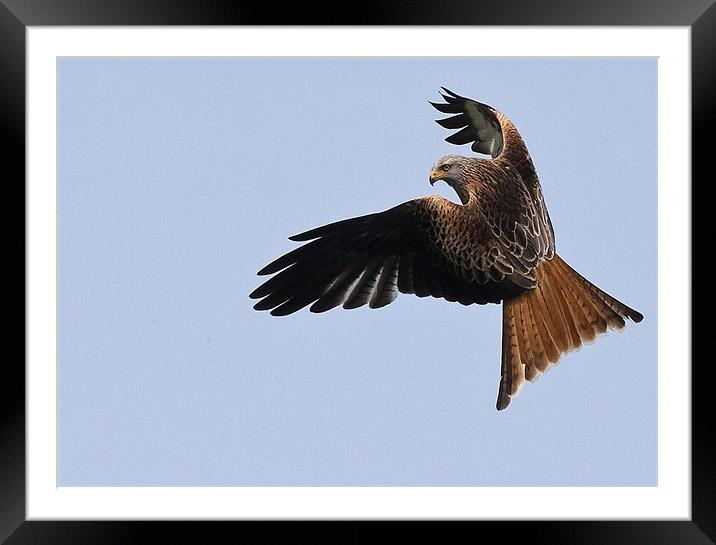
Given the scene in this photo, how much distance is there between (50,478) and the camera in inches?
70.4

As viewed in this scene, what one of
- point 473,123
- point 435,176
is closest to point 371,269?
point 435,176

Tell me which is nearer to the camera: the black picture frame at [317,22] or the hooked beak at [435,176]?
the black picture frame at [317,22]

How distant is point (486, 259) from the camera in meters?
1.94

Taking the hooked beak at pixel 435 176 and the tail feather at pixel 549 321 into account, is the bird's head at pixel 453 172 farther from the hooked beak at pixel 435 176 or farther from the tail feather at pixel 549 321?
the tail feather at pixel 549 321

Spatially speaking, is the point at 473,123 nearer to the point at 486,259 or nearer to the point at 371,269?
the point at 486,259

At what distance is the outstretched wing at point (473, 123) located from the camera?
195 cm

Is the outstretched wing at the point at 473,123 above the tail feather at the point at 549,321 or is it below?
above

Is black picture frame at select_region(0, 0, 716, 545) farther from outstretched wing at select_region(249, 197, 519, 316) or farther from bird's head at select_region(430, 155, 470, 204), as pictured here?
outstretched wing at select_region(249, 197, 519, 316)

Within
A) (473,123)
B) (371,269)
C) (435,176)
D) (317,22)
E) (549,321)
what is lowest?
(549,321)

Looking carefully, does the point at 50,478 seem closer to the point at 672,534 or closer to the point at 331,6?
the point at 331,6

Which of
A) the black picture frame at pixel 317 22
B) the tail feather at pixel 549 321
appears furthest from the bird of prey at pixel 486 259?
the black picture frame at pixel 317 22

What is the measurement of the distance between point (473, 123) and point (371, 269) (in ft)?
1.71

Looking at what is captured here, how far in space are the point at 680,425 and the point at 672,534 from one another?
0.27 m

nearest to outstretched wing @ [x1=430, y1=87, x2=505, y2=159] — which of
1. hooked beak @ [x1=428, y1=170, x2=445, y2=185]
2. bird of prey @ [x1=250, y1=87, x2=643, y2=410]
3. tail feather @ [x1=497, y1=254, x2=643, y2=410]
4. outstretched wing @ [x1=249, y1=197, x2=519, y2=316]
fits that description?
bird of prey @ [x1=250, y1=87, x2=643, y2=410]
